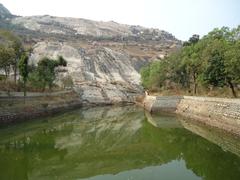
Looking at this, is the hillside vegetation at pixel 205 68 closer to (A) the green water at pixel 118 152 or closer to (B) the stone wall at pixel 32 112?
(A) the green water at pixel 118 152

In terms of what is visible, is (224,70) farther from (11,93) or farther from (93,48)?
(93,48)

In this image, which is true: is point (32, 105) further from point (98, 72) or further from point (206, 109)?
point (98, 72)

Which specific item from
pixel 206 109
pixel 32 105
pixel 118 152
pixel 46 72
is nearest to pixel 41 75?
pixel 46 72

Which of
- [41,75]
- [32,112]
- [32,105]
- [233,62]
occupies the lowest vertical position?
[32,112]

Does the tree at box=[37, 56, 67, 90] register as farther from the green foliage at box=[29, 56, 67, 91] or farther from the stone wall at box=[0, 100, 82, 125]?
the stone wall at box=[0, 100, 82, 125]

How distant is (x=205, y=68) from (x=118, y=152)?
2841cm

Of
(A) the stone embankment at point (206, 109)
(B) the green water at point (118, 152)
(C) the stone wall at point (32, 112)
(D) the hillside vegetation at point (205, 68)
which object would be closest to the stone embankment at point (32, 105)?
(C) the stone wall at point (32, 112)

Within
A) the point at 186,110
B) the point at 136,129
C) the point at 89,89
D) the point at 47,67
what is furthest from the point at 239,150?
the point at 89,89

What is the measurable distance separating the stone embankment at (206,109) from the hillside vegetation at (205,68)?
4161 mm

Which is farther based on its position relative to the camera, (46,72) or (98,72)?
(98,72)

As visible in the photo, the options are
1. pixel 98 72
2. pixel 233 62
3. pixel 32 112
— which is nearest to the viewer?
pixel 233 62

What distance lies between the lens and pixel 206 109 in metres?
54.7

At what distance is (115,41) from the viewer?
652 ft

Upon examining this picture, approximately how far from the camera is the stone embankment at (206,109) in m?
43.4
